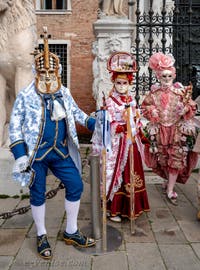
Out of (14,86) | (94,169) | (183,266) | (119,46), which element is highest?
(119,46)

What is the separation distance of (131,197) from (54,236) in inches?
34.8

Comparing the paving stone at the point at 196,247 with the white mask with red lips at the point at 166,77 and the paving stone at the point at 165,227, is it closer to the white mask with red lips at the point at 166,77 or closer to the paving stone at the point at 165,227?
the paving stone at the point at 165,227

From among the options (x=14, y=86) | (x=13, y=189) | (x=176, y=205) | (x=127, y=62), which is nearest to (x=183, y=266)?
(x=176, y=205)

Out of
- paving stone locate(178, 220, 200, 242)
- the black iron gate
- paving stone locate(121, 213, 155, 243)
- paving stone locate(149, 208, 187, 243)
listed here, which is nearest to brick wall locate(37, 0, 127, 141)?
the black iron gate

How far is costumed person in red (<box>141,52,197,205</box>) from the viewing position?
15.3 ft

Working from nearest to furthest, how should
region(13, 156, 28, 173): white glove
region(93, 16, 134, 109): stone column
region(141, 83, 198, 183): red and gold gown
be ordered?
region(13, 156, 28, 173): white glove, region(141, 83, 198, 183): red and gold gown, region(93, 16, 134, 109): stone column

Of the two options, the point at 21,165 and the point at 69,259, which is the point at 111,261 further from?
the point at 21,165

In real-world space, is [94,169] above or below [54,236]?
above

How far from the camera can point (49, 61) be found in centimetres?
335

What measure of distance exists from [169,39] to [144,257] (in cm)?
637

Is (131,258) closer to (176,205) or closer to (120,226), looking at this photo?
(120,226)

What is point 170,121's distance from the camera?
15.8 ft

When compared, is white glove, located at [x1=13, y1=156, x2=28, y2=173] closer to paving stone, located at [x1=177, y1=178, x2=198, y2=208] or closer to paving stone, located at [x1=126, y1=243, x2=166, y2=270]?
paving stone, located at [x1=126, y1=243, x2=166, y2=270]

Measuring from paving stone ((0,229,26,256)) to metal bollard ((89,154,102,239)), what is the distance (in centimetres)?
74
